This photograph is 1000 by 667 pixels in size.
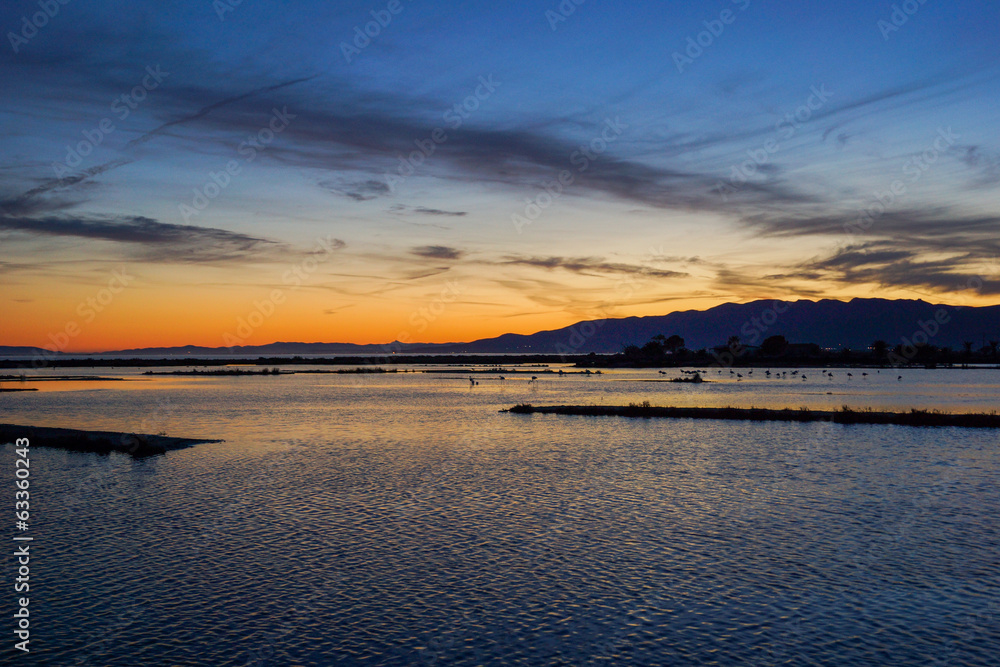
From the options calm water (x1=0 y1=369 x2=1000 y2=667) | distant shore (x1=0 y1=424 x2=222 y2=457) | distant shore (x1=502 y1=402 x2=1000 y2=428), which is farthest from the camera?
distant shore (x1=502 y1=402 x2=1000 y2=428)

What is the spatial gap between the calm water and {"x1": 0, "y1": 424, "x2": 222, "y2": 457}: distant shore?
1380 mm

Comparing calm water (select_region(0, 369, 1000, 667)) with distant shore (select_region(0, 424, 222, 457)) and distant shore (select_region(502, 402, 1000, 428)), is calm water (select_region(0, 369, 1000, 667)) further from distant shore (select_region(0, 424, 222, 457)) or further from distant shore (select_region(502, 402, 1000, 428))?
distant shore (select_region(502, 402, 1000, 428))

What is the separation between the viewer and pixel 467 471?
3127 centimetres

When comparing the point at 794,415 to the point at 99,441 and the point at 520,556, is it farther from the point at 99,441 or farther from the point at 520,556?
the point at 99,441

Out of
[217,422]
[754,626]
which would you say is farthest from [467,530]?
[217,422]

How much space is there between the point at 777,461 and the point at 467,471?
15.1 metres

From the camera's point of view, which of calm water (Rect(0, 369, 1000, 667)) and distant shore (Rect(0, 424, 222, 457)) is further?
distant shore (Rect(0, 424, 222, 457))

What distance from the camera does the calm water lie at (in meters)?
12.5

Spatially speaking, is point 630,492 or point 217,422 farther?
point 217,422

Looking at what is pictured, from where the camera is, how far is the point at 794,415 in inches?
2034

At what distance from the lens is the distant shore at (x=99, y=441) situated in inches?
1446

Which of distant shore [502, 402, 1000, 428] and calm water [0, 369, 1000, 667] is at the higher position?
distant shore [502, 402, 1000, 428]

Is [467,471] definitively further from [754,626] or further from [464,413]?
[464,413]

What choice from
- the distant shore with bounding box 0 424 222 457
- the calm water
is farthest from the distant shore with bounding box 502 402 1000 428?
the distant shore with bounding box 0 424 222 457
